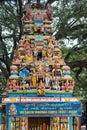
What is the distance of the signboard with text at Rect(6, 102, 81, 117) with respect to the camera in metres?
17.8

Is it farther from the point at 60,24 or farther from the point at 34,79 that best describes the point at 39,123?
the point at 60,24

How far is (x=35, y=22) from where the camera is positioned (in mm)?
19828

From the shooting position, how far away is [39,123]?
19.1 meters

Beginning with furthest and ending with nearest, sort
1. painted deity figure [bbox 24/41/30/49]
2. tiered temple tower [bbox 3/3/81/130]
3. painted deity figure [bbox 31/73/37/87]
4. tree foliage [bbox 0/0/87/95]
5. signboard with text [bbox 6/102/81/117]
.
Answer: tree foliage [bbox 0/0/87/95]
painted deity figure [bbox 24/41/30/49]
painted deity figure [bbox 31/73/37/87]
tiered temple tower [bbox 3/3/81/130]
signboard with text [bbox 6/102/81/117]

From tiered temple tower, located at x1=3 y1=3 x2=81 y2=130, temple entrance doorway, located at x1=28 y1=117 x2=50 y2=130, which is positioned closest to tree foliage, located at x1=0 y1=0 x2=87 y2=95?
tiered temple tower, located at x1=3 y1=3 x2=81 y2=130

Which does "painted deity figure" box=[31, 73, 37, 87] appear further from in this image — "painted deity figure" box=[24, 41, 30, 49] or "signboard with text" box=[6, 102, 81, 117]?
"signboard with text" box=[6, 102, 81, 117]

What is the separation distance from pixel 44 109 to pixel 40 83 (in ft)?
4.08

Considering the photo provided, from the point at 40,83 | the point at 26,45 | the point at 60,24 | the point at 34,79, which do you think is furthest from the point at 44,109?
the point at 60,24

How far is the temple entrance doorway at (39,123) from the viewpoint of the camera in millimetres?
19031

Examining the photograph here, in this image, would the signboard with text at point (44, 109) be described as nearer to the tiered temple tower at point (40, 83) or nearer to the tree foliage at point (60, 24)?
the tiered temple tower at point (40, 83)

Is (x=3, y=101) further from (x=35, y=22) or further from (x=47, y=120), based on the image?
(x=35, y=22)

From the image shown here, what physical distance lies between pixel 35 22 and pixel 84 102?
371 centimetres

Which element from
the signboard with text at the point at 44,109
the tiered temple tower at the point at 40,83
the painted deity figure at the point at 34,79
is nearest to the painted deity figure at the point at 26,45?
the tiered temple tower at the point at 40,83

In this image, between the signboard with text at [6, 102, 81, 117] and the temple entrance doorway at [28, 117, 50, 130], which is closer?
the signboard with text at [6, 102, 81, 117]
